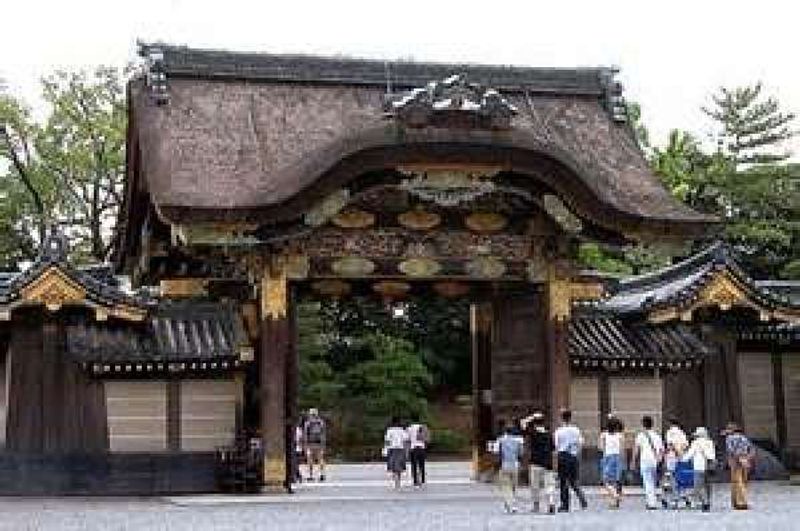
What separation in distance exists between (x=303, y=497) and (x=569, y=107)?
8847 millimetres

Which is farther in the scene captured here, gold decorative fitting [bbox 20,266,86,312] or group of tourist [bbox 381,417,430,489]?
group of tourist [bbox 381,417,430,489]

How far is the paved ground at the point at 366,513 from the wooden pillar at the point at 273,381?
49 cm

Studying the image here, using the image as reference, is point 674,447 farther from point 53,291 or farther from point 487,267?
point 53,291

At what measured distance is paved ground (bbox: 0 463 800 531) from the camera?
13.6m

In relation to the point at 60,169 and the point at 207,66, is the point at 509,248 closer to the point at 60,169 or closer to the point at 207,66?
the point at 207,66

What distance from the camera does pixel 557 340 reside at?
774 inches

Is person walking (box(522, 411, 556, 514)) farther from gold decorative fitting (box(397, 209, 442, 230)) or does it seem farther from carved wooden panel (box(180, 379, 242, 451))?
carved wooden panel (box(180, 379, 242, 451))

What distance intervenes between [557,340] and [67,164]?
24.0 m

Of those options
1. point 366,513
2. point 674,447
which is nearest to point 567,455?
point 674,447

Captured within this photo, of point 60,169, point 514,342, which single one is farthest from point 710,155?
point 514,342

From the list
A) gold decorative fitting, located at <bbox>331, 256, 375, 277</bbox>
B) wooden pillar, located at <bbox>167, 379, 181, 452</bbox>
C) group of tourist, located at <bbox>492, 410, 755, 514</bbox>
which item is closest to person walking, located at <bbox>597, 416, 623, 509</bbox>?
group of tourist, located at <bbox>492, 410, 755, 514</bbox>

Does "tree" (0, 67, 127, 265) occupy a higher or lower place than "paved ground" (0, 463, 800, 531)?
higher

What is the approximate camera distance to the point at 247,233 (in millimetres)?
18266

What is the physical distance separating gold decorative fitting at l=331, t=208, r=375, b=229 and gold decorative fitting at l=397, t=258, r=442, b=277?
33.8 inches
